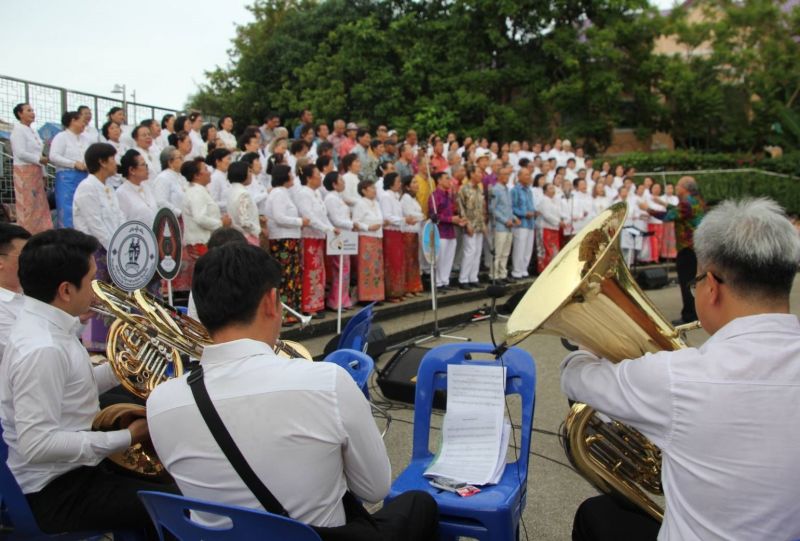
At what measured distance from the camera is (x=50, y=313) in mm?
2396

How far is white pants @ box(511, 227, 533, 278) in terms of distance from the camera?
11.6 metres

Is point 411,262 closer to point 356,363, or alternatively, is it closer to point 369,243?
point 369,243

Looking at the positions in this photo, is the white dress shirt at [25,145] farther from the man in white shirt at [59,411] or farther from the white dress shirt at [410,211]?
the man in white shirt at [59,411]

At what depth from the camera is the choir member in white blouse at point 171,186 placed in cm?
686

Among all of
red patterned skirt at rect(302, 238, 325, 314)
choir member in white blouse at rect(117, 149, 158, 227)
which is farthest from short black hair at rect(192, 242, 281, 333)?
red patterned skirt at rect(302, 238, 325, 314)

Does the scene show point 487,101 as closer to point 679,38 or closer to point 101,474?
point 679,38

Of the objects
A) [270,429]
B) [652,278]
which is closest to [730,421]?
[270,429]

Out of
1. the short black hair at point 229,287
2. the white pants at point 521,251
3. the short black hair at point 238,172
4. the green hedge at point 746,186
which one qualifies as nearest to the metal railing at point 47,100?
the short black hair at point 238,172

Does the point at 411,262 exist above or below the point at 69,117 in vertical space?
below

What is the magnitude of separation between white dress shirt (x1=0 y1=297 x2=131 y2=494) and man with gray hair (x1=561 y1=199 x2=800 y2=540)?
168 centimetres

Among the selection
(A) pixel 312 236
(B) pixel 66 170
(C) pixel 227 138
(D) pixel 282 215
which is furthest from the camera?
(C) pixel 227 138

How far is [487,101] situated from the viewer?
22.0 m

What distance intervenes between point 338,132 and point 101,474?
9161mm

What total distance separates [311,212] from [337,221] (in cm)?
50
